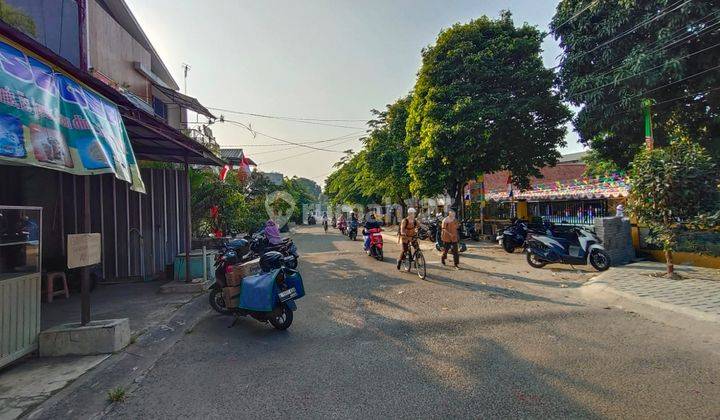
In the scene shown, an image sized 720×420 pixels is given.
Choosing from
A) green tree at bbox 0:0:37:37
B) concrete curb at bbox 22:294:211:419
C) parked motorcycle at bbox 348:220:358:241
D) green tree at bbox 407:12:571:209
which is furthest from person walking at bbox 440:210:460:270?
parked motorcycle at bbox 348:220:358:241

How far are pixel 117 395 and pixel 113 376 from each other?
54cm

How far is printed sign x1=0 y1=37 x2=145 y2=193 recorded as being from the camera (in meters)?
3.02

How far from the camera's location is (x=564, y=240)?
962 cm

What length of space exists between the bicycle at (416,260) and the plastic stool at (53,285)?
7359mm

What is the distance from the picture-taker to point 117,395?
331 cm

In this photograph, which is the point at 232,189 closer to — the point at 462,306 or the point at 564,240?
the point at 462,306

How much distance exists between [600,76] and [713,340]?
10.2 m

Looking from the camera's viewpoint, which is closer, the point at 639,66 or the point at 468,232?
the point at 639,66

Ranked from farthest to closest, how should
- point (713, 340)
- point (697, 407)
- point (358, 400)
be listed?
1. point (713, 340)
2. point (358, 400)
3. point (697, 407)

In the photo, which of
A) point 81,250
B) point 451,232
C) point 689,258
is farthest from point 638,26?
point 81,250

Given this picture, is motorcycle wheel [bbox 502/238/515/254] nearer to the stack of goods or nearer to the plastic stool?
the stack of goods

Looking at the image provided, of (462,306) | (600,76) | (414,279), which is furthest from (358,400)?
(600,76)

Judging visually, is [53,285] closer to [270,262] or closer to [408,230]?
[270,262]

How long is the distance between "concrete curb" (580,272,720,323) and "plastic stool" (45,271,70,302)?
10144 millimetres
